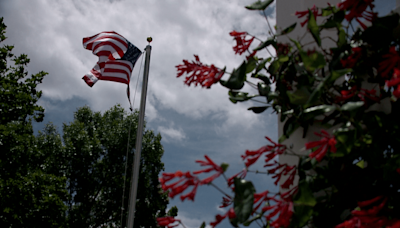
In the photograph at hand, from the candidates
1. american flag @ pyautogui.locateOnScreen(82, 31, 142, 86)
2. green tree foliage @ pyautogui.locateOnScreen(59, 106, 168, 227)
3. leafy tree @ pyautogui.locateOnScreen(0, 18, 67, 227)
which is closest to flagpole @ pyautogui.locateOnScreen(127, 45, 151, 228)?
american flag @ pyautogui.locateOnScreen(82, 31, 142, 86)

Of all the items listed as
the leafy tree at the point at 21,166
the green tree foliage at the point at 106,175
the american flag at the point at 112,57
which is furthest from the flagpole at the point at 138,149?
the green tree foliage at the point at 106,175

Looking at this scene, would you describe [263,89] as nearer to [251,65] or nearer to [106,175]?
[251,65]

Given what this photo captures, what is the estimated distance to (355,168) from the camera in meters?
1.26

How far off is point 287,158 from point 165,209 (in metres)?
13.7

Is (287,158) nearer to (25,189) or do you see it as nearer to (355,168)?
(355,168)

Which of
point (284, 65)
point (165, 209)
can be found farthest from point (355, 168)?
point (165, 209)

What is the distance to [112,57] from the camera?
24.9ft

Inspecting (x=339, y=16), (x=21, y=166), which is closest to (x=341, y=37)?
(x=339, y=16)

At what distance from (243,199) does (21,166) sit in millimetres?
10584

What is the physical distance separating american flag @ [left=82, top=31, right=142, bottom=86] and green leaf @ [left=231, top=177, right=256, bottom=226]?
645 cm

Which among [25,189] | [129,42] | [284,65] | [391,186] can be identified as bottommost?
[391,186]

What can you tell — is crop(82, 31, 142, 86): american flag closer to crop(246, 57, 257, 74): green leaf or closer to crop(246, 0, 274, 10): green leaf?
crop(246, 0, 274, 10): green leaf

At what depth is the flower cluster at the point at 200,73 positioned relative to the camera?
1487 mm

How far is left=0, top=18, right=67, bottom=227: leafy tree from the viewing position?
9570 millimetres
